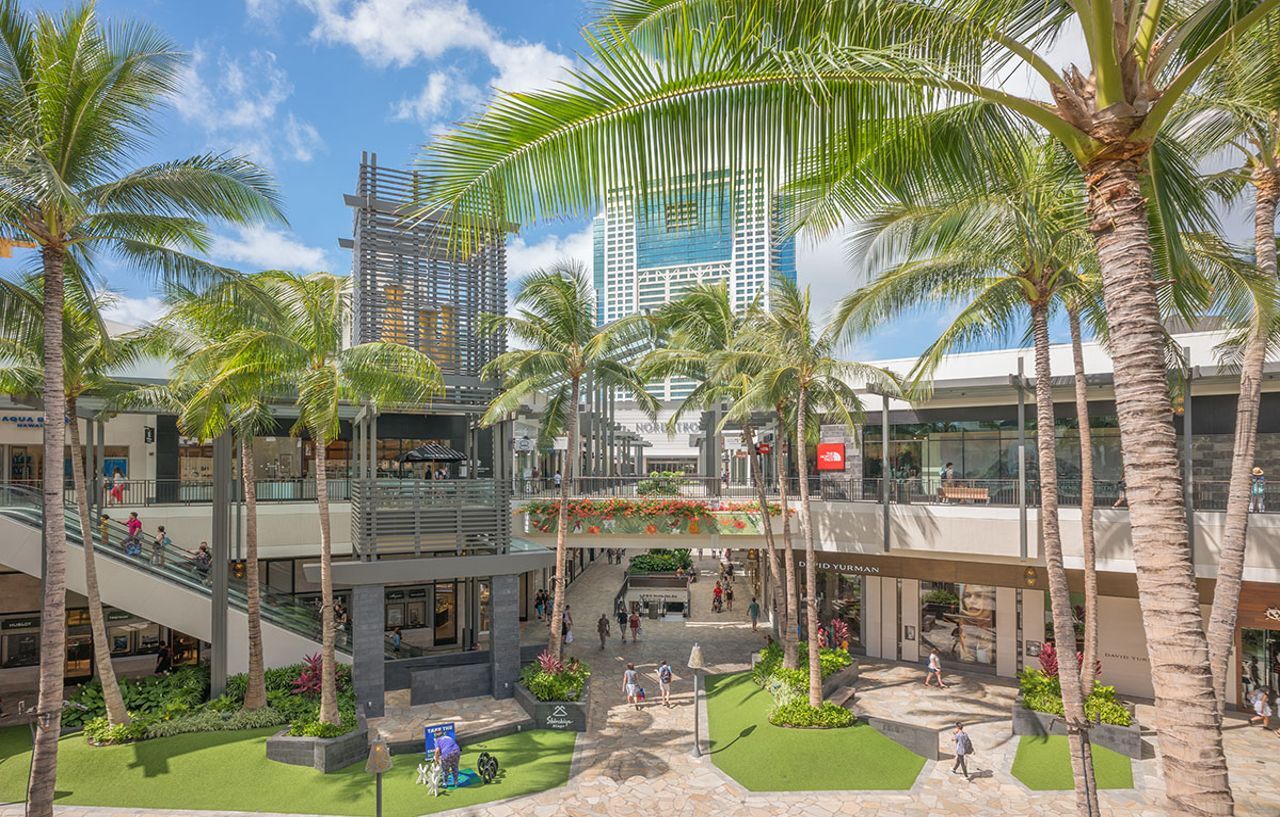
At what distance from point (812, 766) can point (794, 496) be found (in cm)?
1025

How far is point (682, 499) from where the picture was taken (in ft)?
73.5

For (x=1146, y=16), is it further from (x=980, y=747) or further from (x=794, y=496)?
(x=794, y=496)

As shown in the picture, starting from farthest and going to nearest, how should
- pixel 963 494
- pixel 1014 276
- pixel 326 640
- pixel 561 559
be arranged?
pixel 963 494 → pixel 561 559 → pixel 326 640 → pixel 1014 276

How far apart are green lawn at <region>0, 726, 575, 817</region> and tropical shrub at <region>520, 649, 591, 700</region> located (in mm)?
1781

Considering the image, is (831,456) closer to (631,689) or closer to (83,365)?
(631,689)

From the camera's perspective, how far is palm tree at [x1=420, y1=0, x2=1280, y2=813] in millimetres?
4004

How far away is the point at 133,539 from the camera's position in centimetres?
1792

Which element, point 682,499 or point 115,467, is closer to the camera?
point 682,499

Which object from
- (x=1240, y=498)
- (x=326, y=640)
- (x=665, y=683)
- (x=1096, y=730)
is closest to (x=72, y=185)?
(x=326, y=640)

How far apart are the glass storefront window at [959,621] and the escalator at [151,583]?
17261mm

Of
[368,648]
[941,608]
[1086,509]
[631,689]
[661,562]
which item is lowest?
[661,562]

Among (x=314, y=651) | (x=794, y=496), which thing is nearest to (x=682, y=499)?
(x=794, y=496)

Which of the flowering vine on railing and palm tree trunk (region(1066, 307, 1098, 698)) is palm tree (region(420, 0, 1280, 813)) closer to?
palm tree trunk (region(1066, 307, 1098, 698))

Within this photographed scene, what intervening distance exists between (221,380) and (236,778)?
7449 mm
